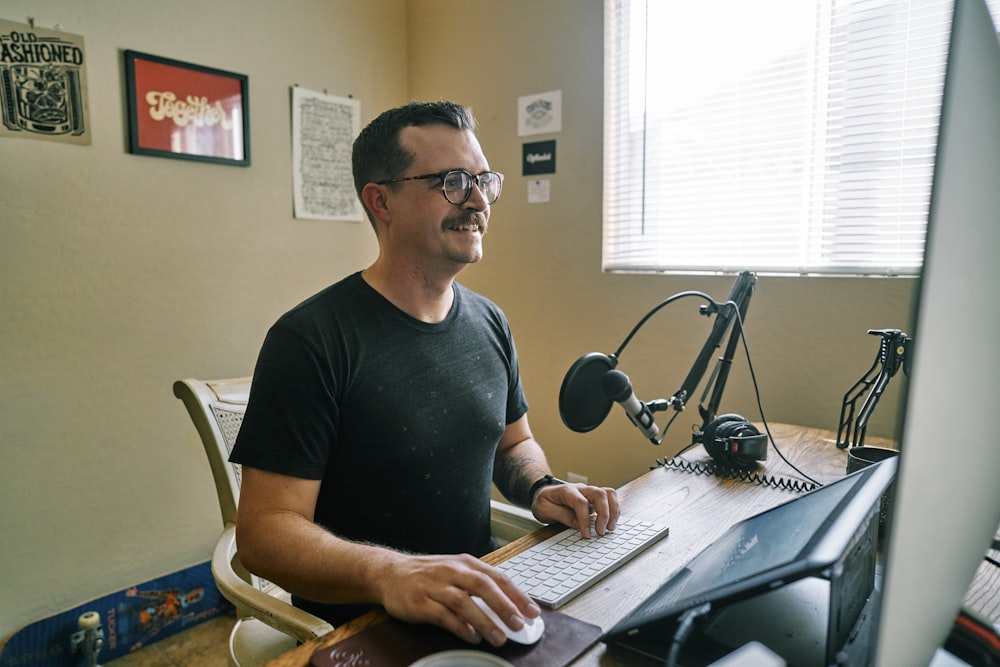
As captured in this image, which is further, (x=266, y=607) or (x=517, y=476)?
(x=517, y=476)

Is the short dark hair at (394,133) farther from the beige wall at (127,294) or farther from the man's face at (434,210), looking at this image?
the beige wall at (127,294)

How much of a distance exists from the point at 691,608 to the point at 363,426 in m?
0.72

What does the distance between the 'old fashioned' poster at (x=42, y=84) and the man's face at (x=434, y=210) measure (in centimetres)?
132

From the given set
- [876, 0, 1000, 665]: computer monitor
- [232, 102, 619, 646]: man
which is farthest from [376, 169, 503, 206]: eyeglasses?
[876, 0, 1000, 665]: computer monitor

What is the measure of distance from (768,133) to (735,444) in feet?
3.68

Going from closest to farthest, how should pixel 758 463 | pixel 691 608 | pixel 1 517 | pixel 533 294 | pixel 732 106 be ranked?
pixel 691 608, pixel 758 463, pixel 1 517, pixel 732 106, pixel 533 294

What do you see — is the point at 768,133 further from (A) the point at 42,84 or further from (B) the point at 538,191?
(A) the point at 42,84

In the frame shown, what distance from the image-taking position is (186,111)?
2248mm

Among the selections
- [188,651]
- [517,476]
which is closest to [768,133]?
[517,476]

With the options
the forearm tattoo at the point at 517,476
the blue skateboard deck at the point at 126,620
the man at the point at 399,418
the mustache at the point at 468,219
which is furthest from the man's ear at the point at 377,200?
the blue skateboard deck at the point at 126,620

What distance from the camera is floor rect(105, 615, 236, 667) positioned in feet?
6.98

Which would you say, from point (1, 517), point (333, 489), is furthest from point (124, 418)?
point (333, 489)

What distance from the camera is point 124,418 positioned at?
2162mm

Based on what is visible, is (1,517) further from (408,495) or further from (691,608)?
(691,608)
